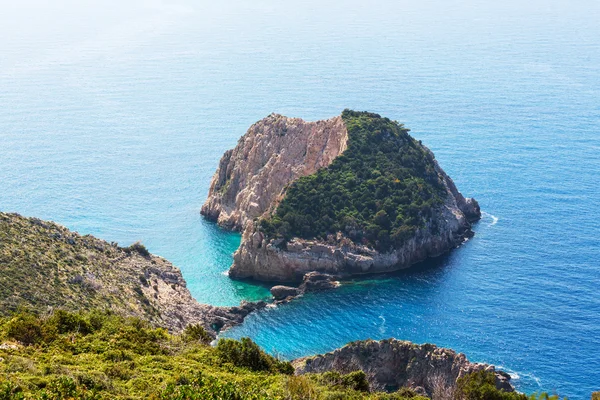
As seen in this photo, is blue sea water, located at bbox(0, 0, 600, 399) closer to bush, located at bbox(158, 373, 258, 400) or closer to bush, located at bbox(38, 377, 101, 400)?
bush, located at bbox(158, 373, 258, 400)

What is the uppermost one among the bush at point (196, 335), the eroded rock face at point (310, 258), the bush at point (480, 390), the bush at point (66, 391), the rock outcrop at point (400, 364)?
the eroded rock face at point (310, 258)

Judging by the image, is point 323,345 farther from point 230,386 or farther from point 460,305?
point 230,386

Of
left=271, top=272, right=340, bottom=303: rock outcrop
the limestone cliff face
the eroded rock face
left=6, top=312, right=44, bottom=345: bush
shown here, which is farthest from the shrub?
the limestone cliff face

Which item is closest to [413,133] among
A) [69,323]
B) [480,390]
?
[480,390]

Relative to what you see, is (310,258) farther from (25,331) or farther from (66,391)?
(66,391)

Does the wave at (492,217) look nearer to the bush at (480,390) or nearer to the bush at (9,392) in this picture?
the bush at (480,390)

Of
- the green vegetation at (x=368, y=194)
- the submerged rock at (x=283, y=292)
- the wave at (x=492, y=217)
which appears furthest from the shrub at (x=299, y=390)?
the wave at (x=492, y=217)

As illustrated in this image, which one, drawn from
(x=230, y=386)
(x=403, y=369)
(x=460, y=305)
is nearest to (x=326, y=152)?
(x=460, y=305)
